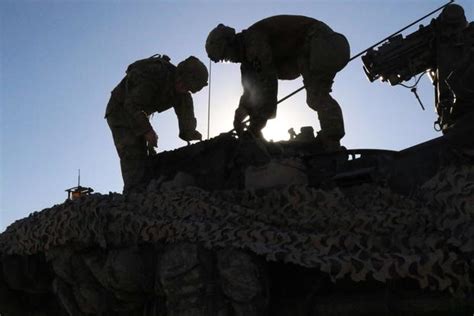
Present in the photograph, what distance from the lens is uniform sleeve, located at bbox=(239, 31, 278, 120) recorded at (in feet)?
21.2

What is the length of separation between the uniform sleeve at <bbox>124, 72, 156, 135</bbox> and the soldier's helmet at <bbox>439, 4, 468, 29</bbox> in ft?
9.71

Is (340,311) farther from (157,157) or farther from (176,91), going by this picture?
(176,91)

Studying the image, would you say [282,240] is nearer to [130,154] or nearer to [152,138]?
[152,138]

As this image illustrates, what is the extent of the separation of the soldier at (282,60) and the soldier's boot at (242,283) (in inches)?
89.5

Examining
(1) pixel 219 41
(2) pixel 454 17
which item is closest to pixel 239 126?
(1) pixel 219 41

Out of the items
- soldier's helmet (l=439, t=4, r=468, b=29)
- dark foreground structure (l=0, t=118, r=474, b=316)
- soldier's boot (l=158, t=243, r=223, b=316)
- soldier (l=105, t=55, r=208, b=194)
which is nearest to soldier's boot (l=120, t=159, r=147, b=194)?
soldier (l=105, t=55, r=208, b=194)

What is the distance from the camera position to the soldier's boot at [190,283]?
3926mm

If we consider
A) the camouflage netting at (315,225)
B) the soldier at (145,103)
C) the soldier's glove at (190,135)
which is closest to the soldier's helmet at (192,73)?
the soldier at (145,103)

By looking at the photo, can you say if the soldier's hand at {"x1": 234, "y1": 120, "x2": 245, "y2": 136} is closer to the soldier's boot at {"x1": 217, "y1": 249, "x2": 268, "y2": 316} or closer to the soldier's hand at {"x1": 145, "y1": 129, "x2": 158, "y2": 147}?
the soldier's hand at {"x1": 145, "y1": 129, "x2": 158, "y2": 147}

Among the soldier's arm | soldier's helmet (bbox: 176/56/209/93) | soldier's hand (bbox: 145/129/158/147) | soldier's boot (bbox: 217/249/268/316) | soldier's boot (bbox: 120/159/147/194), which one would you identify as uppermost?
soldier's helmet (bbox: 176/56/209/93)

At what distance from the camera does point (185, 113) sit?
671cm

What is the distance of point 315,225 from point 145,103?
2685 mm

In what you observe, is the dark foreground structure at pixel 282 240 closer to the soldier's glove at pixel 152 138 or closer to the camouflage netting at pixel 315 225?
the camouflage netting at pixel 315 225

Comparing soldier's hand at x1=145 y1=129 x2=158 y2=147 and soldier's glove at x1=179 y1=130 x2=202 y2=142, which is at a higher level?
soldier's glove at x1=179 y1=130 x2=202 y2=142
